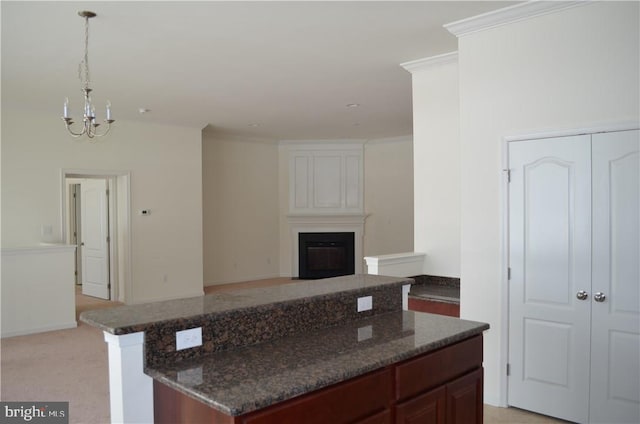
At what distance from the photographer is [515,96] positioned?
3557 mm

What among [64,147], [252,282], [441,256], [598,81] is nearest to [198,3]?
[598,81]

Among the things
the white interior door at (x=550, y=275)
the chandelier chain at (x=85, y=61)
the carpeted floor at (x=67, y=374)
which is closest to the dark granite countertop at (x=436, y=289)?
the white interior door at (x=550, y=275)

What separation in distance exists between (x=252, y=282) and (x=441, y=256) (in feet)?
18.4

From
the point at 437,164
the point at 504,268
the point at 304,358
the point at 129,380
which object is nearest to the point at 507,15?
the point at 437,164

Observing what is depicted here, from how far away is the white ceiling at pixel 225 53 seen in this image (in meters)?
3.51

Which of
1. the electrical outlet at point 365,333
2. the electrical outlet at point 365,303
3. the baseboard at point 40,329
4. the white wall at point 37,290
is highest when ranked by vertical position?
the electrical outlet at point 365,303

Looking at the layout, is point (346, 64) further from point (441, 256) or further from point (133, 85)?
point (133, 85)

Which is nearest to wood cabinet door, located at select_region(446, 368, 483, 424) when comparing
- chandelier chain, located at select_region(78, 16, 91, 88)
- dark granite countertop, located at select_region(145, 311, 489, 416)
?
dark granite countertop, located at select_region(145, 311, 489, 416)

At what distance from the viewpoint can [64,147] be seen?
6980 mm

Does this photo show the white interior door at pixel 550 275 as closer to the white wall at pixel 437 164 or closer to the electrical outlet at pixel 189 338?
the white wall at pixel 437 164

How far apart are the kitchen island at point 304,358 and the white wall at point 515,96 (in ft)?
3.86

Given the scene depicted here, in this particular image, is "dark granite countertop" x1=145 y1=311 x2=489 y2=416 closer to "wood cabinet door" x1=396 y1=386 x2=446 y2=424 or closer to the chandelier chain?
"wood cabinet door" x1=396 y1=386 x2=446 y2=424

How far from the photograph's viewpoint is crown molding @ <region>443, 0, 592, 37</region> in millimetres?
3309

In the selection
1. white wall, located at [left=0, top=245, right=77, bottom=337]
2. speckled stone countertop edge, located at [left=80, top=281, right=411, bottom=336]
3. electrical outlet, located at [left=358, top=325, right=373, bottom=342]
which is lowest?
white wall, located at [left=0, top=245, right=77, bottom=337]
